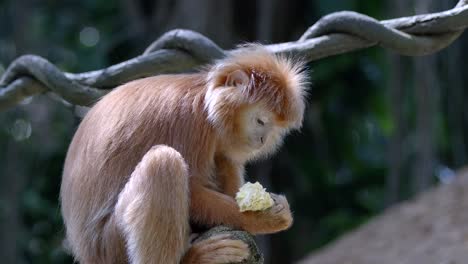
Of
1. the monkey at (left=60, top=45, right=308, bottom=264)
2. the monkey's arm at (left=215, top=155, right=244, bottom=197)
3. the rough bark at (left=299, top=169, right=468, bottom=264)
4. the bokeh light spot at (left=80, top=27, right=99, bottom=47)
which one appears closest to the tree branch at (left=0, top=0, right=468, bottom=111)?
the monkey at (left=60, top=45, right=308, bottom=264)

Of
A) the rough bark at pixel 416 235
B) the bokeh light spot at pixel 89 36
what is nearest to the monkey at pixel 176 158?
the rough bark at pixel 416 235

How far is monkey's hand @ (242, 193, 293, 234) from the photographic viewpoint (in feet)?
10.5

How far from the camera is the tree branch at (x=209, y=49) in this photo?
3406 millimetres

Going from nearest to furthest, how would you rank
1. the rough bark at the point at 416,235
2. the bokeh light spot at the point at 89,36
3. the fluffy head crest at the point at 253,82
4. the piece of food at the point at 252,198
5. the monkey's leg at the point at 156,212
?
the monkey's leg at the point at 156,212, the piece of food at the point at 252,198, the fluffy head crest at the point at 253,82, the rough bark at the point at 416,235, the bokeh light spot at the point at 89,36

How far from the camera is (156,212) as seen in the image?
297cm

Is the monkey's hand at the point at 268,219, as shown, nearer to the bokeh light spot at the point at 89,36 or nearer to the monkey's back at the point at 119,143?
the monkey's back at the point at 119,143

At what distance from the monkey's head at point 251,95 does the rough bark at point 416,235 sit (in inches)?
114

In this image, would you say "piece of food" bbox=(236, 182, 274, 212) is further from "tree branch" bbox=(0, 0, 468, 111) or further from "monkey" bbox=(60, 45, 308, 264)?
"tree branch" bbox=(0, 0, 468, 111)

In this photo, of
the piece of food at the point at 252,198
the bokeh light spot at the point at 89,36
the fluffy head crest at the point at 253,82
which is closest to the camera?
the piece of food at the point at 252,198

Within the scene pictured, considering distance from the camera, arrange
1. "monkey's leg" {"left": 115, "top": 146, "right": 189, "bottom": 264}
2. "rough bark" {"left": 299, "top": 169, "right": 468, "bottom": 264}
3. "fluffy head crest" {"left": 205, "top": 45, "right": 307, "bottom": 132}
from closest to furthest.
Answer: "monkey's leg" {"left": 115, "top": 146, "right": 189, "bottom": 264} → "fluffy head crest" {"left": 205, "top": 45, "right": 307, "bottom": 132} → "rough bark" {"left": 299, "top": 169, "right": 468, "bottom": 264}

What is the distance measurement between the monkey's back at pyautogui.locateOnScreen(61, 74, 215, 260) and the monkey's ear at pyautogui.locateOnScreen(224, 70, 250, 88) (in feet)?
0.41

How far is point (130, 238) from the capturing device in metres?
2.99

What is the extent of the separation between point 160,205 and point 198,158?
303mm

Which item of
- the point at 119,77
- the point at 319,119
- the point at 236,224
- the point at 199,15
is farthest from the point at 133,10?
the point at 236,224
